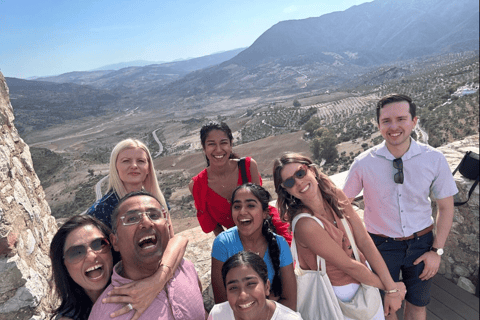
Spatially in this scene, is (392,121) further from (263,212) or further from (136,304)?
(136,304)

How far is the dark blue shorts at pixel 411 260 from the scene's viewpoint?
2598 millimetres

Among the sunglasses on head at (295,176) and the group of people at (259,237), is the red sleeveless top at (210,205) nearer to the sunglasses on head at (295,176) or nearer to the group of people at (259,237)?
the group of people at (259,237)

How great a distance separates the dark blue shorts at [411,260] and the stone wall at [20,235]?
114 inches

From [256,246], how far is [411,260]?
1.45 metres

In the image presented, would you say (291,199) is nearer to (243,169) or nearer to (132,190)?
(243,169)

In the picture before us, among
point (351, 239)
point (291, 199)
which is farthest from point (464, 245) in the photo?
point (291, 199)

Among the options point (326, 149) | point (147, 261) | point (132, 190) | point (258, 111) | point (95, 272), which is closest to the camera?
point (147, 261)

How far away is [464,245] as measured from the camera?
3.41 metres

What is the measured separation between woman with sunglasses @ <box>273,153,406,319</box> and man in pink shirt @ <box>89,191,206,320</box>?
2.73 feet

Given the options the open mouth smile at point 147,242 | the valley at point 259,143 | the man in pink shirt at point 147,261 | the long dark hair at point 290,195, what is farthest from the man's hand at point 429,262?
Answer: the valley at point 259,143

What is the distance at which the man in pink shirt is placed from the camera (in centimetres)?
184

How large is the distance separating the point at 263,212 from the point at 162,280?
35.6 inches

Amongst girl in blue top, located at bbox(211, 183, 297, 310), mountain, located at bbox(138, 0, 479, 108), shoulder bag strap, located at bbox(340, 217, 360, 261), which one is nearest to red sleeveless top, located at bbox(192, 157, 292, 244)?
girl in blue top, located at bbox(211, 183, 297, 310)

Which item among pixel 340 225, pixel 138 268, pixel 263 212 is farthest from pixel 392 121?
pixel 138 268
